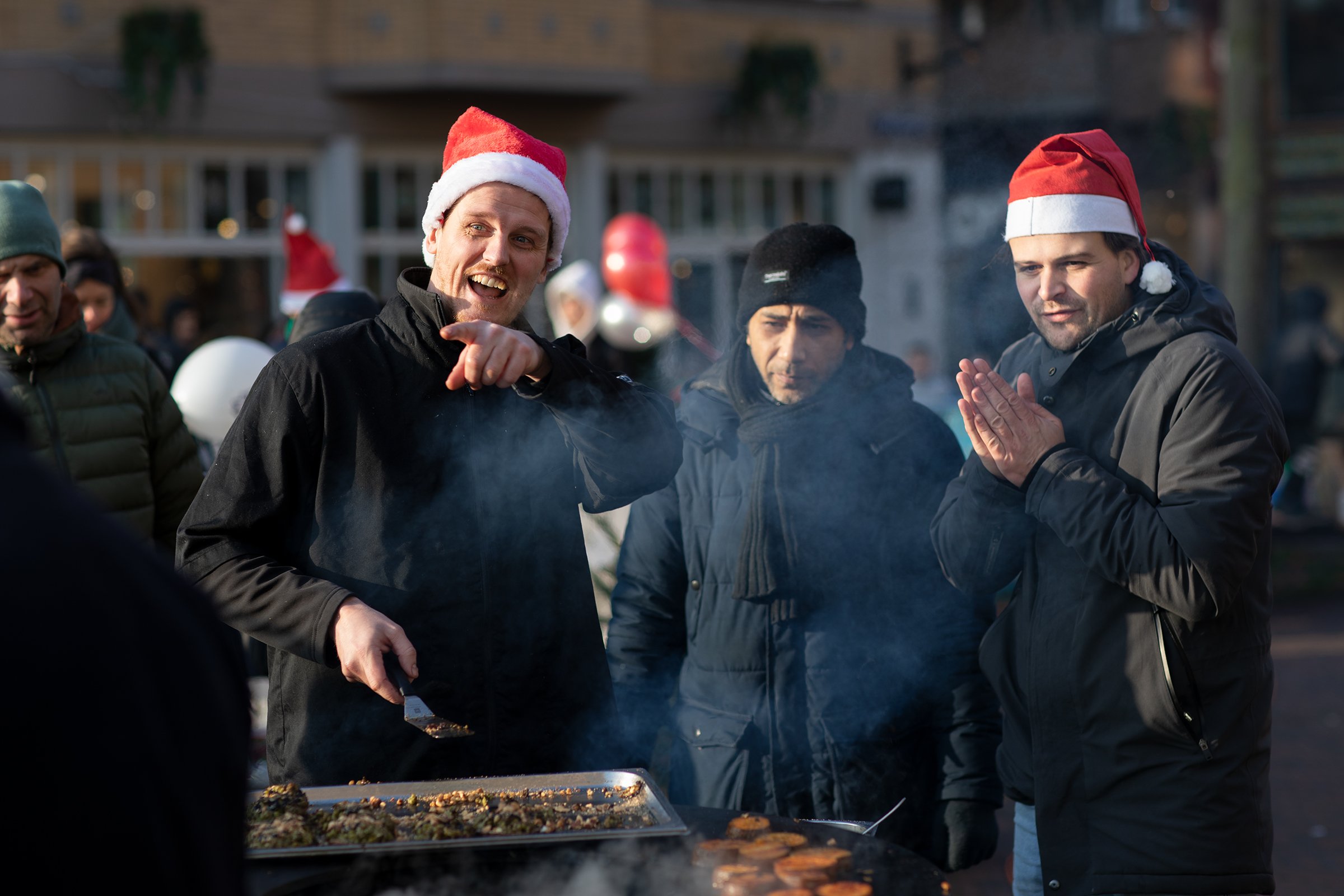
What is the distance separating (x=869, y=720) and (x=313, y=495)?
4.60ft

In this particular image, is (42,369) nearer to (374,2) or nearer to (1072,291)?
(1072,291)

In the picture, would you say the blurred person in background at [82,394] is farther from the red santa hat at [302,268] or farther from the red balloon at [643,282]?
the red balloon at [643,282]

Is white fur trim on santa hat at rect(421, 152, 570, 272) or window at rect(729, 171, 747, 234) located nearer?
white fur trim on santa hat at rect(421, 152, 570, 272)

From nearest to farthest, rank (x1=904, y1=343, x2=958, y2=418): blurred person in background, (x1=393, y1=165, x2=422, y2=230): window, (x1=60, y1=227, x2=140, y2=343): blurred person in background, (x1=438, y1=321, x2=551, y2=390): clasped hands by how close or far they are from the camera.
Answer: (x1=438, y1=321, x2=551, y2=390): clasped hands → (x1=60, y1=227, x2=140, y2=343): blurred person in background → (x1=904, y1=343, x2=958, y2=418): blurred person in background → (x1=393, y1=165, x2=422, y2=230): window

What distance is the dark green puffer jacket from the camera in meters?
3.88

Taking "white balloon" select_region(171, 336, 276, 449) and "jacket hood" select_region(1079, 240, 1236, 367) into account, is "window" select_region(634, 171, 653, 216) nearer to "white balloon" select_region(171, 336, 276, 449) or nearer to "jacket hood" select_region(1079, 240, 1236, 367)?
"white balloon" select_region(171, 336, 276, 449)

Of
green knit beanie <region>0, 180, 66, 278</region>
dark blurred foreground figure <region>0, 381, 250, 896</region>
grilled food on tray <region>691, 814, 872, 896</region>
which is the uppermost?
green knit beanie <region>0, 180, 66, 278</region>

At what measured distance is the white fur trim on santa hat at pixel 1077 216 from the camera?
2764 mm

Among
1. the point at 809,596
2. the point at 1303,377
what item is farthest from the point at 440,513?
the point at 1303,377

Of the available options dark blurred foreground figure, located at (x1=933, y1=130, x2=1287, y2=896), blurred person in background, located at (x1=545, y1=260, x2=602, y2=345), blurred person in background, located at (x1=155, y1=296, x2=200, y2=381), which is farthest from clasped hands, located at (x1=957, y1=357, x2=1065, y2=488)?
blurred person in background, located at (x1=155, y1=296, x2=200, y2=381)

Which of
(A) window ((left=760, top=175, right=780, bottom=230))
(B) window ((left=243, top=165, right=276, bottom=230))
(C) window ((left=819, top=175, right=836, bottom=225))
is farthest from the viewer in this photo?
(C) window ((left=819, top=175, right=836, bottom=225))

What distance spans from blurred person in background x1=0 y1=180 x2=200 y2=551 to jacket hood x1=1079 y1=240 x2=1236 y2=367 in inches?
103

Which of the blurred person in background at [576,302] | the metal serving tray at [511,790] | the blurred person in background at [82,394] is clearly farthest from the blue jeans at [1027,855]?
the blurred person in background at [576,302]

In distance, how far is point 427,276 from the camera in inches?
111
